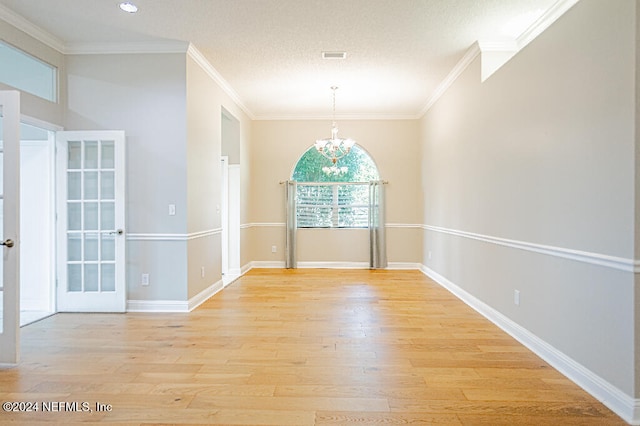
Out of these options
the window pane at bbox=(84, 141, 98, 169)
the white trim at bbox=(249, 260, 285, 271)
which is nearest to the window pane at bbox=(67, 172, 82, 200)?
the window pane at bbox=(84, 141, 98, 169)

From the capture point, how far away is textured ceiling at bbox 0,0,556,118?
358 cm

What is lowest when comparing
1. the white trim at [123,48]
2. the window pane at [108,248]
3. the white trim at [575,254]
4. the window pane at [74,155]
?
the window pane at [108,248]

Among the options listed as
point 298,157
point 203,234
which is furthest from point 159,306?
point 298,157

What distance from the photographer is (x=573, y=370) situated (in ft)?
8.73

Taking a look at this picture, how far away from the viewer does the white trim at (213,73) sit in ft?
15.0

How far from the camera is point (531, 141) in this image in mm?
3273

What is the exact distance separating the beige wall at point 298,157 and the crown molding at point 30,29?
3896mm

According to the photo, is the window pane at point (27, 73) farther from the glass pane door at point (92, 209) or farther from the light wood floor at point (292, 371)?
the light wood floor at point (292, 371)

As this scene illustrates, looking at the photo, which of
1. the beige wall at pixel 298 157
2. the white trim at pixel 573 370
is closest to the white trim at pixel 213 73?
the beige wall at pixel 298 157

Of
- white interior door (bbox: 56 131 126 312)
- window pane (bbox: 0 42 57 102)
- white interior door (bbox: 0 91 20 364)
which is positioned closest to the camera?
white interior door (bbox: 0 91 20 364)

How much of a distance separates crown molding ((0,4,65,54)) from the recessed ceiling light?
3.41ft

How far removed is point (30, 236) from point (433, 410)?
15.0ft

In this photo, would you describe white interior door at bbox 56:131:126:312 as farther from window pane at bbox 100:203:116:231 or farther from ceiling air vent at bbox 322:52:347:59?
ceiling air vent at bbox 322:52:347:59

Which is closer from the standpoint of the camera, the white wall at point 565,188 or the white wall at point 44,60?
the white wall at point 565,188
